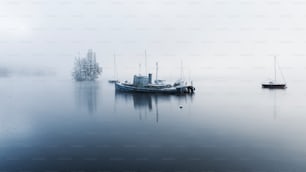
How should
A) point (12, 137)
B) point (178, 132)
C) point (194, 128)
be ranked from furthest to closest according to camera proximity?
1. point (194, 128)
2. point (178, 132)
3. point (12, 137)

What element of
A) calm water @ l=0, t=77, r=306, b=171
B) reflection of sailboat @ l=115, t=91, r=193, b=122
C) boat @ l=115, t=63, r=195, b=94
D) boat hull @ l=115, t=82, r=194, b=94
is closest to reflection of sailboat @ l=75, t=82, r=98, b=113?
reflection of sailboat @ l=115, t=91, r=193, b=122

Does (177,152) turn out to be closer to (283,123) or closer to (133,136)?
(133,136)

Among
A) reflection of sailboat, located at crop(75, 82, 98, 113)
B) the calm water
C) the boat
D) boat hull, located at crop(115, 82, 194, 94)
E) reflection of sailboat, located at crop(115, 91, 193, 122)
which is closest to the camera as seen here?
the calm water

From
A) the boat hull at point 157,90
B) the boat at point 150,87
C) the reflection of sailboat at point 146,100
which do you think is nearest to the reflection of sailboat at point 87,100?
the reflection of sailboat at point 146,100

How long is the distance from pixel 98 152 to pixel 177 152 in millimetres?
2431

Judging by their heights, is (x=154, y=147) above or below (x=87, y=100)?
below

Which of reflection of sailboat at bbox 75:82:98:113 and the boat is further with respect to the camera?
the boat

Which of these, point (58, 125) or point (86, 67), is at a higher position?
point (86, 67)

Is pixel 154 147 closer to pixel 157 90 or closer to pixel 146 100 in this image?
pixel 146 100

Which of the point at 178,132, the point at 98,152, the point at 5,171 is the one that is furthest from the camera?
the point at 178,132

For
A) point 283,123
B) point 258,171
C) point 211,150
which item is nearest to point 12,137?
point 211,150

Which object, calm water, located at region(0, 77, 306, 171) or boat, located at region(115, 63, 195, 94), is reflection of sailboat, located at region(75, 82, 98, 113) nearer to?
boat, located at region(115, 63, 195, 94)

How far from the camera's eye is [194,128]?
10.2m

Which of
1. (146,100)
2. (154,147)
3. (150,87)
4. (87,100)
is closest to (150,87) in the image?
(150,87)
